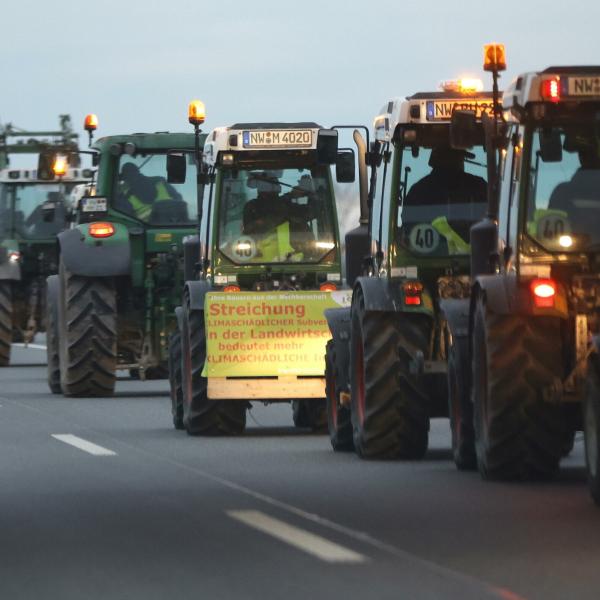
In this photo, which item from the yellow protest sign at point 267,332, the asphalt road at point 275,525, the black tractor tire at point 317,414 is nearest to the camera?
the asphalt road at point 275,525

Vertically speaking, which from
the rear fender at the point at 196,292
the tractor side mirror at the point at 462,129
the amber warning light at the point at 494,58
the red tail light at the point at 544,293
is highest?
the amber warning light at the point at 494,58

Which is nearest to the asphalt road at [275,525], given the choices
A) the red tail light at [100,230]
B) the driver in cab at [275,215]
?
the driver in cab at [275,215]

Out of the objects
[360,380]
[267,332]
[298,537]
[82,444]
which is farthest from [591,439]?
[267,332]

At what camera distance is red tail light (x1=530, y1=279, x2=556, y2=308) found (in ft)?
46.0

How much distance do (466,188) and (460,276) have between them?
64cm

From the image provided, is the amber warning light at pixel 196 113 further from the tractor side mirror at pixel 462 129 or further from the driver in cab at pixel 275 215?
the tractor side mirror at pixel 462 129

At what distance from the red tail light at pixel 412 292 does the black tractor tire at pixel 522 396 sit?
6.80ft

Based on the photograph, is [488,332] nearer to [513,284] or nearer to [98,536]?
[513,284]

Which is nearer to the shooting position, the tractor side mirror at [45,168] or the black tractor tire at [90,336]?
the black tractor tire at [90,336]

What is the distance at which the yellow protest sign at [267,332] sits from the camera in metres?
20.4

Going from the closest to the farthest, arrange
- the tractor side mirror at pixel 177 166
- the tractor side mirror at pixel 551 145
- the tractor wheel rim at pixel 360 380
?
the tractor side mirror at pixel 551 145
the tractor wheel rim at pixel 360 380
the tractor side mirror at pixel 177 166

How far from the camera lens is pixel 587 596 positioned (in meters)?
9.40

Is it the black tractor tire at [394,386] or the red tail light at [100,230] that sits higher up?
the red tail light at [100,230]

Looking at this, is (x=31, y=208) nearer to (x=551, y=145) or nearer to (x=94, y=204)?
(x=94, y=204)
